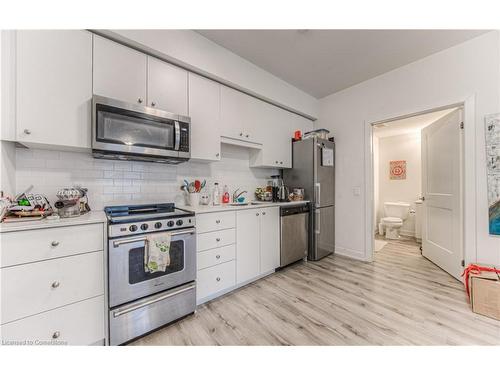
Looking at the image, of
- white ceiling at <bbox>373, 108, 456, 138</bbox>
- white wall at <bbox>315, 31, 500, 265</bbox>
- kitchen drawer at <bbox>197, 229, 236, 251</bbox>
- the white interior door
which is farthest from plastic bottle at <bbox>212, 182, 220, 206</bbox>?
white ceiling at <bbox>373, 108, 456, 138</bbox>

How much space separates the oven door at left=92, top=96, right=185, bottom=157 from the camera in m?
1.51

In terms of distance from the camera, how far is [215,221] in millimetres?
1989

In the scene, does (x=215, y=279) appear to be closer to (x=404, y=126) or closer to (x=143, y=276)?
(x=143, y=276)

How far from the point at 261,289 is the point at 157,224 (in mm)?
1363

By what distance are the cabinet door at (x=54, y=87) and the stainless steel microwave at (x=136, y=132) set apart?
12 centimetres

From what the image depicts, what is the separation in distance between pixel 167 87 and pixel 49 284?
1.76 m

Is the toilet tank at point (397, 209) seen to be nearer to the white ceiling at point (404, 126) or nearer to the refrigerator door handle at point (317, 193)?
the white ceiling at point (404, 126)

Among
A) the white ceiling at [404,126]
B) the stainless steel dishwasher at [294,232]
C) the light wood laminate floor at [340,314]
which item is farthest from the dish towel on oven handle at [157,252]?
the white ceiling at [404,126]

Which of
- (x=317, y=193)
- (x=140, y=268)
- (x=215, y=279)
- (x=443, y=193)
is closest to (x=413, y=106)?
(x=443, y=193)

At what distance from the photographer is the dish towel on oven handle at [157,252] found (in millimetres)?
1506

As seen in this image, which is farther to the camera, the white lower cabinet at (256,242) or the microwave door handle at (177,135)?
the white lower cabinet at (256,242)

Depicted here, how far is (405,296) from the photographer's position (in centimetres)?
204
